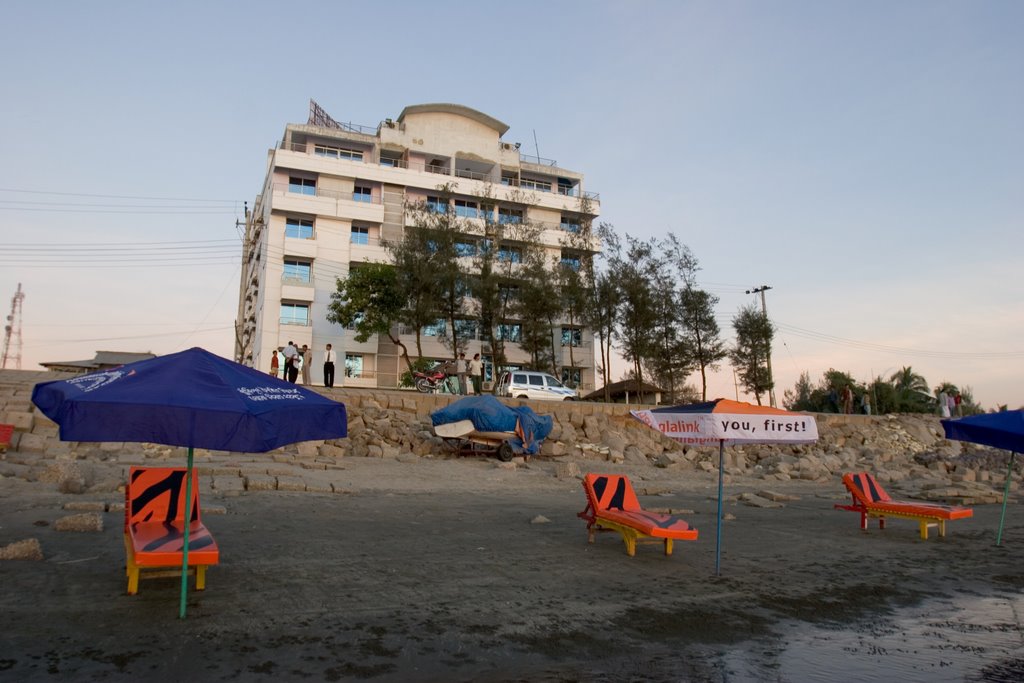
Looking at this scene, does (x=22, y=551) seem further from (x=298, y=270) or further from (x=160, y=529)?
(x=298, y=270)

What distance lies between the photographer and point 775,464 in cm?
2398

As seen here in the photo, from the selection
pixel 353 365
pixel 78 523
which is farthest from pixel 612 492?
pixel 353 365

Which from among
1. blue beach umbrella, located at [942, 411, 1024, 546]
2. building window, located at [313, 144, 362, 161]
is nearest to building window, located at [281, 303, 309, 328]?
building window, located at [313, 144, 362, 161]

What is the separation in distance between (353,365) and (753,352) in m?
26.0

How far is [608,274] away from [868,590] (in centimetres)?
3242

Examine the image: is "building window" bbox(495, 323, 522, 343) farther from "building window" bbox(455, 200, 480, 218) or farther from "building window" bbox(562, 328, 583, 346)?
"building window" bbox(455, 200, 480, 218)

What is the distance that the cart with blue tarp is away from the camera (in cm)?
2006

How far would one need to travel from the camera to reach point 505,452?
2017cm

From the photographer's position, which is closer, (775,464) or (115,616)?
(115,616)

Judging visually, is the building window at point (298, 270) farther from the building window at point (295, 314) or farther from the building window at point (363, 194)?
the building window at point (363, 194)

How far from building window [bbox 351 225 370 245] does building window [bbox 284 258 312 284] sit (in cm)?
364

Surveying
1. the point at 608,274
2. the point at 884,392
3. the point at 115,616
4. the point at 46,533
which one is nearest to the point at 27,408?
the point at 46,533

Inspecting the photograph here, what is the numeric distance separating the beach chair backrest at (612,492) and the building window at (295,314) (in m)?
38.5

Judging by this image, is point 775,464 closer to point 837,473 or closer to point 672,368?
point 837,473
